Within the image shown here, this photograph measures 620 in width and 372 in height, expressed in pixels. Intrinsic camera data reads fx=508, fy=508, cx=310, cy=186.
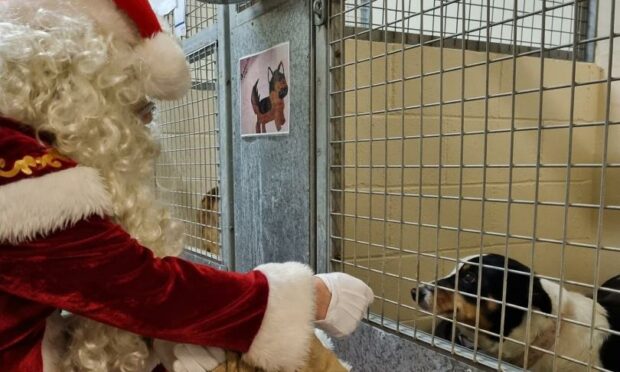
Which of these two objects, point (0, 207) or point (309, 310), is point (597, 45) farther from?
point (0, 207)

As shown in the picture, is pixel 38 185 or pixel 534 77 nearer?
pixel 38 185

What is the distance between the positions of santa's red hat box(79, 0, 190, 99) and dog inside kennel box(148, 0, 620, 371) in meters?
0.29

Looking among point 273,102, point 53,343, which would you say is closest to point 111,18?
point 53,343

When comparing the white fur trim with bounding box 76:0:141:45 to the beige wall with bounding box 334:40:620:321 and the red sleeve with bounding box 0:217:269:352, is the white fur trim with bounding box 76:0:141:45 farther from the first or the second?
the beige wall with bounding box 334:40:620:321

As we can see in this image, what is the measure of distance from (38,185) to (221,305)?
13.6 inches

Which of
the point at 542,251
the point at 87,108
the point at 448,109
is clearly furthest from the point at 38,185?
the point at 542,251

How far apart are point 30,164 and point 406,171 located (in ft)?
4.18

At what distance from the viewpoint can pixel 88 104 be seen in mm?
844

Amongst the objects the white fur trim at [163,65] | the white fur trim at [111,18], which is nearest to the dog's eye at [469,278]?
the white fur trim at [163,65]

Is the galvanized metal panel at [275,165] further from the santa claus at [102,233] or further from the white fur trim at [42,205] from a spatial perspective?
the white fur trim at [42,205]

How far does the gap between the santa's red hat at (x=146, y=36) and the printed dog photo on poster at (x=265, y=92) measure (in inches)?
25.2

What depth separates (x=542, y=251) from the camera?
7.48 feet

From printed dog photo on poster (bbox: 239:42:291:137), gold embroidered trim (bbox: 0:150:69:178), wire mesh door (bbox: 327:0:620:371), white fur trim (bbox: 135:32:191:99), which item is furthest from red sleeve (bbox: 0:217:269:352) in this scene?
printed dog photo on poster (bbox: 239:42:291:137)

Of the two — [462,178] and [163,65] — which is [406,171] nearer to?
[462,178]
